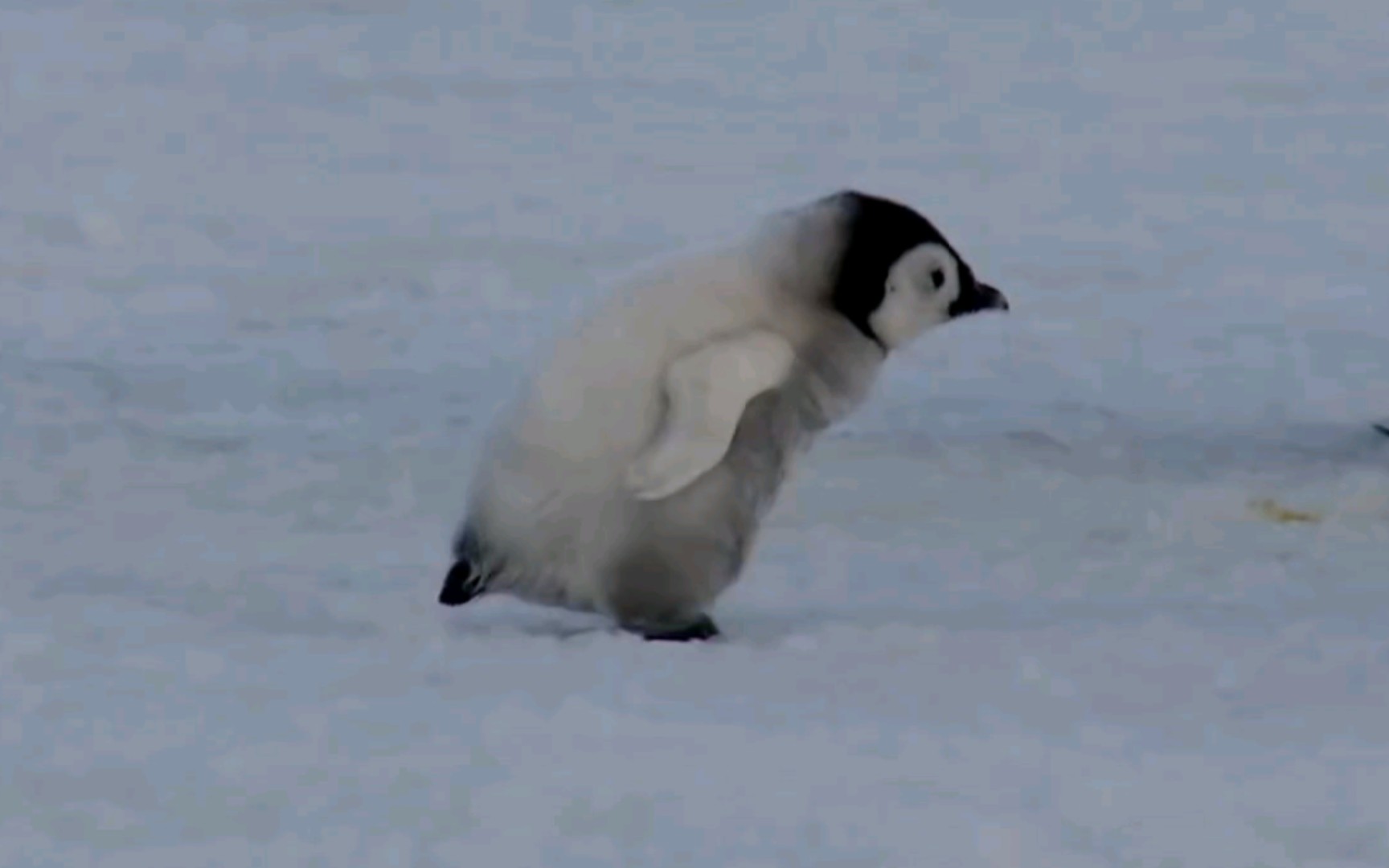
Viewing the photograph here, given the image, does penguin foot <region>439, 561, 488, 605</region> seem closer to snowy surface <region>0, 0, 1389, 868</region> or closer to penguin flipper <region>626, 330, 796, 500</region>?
snowy surface <region>0, 0, 1389, 868</region>

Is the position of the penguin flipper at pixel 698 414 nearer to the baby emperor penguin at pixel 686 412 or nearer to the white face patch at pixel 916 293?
the baby emperor penguin at pixel 686 412

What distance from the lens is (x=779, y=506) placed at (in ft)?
16.2

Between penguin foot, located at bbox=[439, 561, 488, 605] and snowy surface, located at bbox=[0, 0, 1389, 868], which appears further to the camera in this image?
penguin foot, located at bbox=[439, 561, 488, 605]

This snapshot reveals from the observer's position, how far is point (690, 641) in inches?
143

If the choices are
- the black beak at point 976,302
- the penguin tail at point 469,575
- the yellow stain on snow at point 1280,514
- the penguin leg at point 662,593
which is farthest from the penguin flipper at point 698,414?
the yellow stain on snow at point 1280,514

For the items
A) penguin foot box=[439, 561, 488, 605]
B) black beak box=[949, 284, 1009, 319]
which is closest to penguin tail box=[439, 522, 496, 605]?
penguin foot box=[439, 561, 488, 605]

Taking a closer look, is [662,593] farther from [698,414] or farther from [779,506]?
[779,506]

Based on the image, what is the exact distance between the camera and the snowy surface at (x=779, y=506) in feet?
9.51

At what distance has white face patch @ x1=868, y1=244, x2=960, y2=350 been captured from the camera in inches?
149

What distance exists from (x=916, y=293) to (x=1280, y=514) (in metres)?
1.30

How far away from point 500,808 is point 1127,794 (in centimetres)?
62

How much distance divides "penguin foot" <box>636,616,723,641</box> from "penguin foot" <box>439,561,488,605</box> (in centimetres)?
20

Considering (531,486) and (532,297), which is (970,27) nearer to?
(532,297)

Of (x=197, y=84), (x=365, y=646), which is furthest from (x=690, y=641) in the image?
(x=197, y=84)
